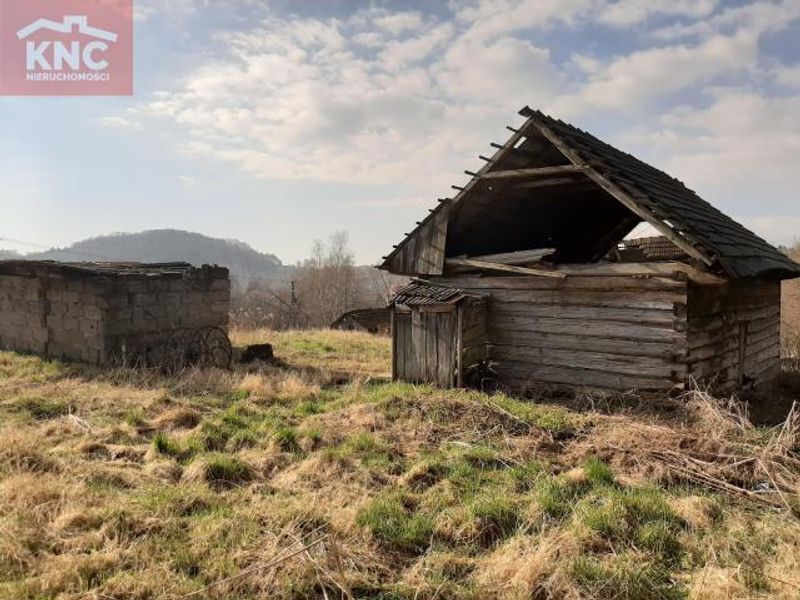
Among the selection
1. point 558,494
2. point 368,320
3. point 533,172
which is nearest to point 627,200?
point 533,172

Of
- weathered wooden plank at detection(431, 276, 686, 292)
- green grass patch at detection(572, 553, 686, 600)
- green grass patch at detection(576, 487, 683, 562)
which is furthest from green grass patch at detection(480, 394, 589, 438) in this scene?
green grass patch at detection(572, 553, 686, 600)

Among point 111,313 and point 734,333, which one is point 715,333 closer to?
point 734,333

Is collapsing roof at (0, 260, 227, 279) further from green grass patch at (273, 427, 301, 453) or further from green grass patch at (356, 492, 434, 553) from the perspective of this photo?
green grass patch at (356, 492, 434, 553)

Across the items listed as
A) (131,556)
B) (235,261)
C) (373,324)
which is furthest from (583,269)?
(235,261)

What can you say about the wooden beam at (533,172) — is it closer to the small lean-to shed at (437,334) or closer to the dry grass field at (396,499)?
the small lean-to shed at (437,334)

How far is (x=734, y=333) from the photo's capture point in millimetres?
10742

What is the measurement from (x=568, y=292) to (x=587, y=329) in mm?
735

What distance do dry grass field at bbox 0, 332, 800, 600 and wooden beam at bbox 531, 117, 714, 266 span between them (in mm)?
2173

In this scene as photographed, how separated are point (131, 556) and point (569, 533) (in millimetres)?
3347

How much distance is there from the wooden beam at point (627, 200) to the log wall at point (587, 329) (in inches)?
23.4

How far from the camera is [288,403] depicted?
31.3ft

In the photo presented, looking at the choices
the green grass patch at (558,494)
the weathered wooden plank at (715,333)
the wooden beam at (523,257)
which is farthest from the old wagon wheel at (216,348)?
the weathered wooden plank at (715,333)

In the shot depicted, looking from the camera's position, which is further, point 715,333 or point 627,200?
point 715,333

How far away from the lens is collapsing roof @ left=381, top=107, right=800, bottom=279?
8703 millimetres
